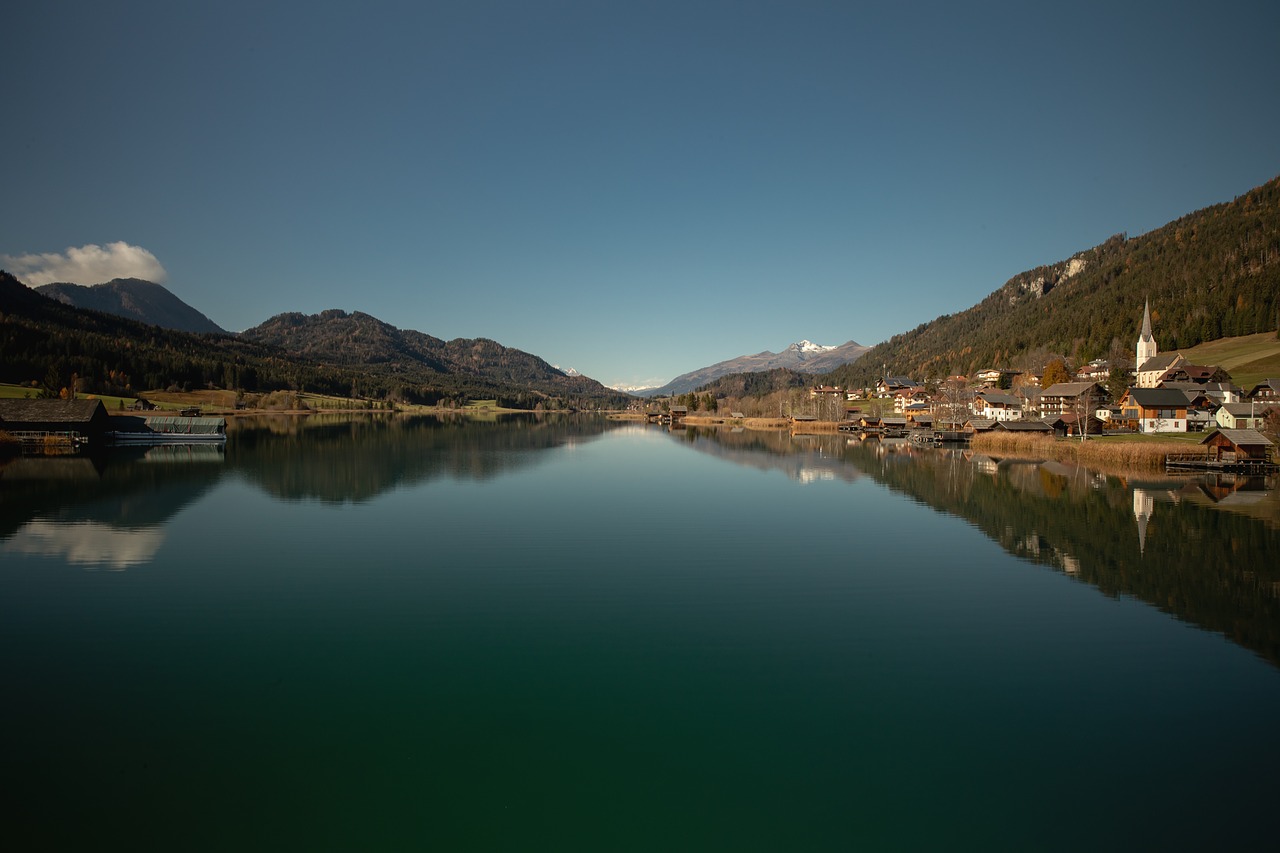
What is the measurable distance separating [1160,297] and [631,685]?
14733 centimetres

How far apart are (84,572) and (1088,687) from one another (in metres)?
23.2

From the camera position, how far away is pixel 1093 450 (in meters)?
51.3

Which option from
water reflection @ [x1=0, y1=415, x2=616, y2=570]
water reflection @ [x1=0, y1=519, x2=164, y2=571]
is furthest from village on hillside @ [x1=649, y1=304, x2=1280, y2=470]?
water reflection @ [x1=0, y1=519, x2=164, y2=571]

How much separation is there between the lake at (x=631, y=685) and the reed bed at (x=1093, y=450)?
26.4m

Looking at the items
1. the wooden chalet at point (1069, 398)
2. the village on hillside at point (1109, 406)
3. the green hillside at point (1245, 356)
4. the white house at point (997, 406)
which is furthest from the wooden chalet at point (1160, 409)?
the white house at point (997, 406)

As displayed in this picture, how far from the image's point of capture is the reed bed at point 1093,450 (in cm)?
4688

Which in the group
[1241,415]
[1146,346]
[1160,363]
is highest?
[1146,346]

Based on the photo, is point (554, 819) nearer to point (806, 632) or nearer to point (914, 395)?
point (806, 632)

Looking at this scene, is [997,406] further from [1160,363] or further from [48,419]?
[48,419]

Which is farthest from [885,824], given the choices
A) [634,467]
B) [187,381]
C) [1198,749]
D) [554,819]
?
[187,381]

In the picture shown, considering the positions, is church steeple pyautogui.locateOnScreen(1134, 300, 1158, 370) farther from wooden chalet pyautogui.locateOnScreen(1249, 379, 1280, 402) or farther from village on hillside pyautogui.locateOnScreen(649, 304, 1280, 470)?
wooden chalet pyautogui.locateOnScreen(1249, 379, 1280, 402)

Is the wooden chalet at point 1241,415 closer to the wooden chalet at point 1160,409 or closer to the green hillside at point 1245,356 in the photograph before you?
the wooden chalet at point 1160,409

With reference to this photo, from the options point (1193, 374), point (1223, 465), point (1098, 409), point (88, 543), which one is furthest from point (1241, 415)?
point (88, 543)

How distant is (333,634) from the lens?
13.0m
